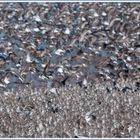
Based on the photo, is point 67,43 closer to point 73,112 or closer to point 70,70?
point 70,70

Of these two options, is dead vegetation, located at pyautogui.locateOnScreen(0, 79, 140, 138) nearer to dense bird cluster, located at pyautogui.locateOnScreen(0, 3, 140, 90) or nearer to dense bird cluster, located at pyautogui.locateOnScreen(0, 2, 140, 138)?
dense bird cluster, located at pyautogui.locateOnScreen(0, 2, 140, 138)

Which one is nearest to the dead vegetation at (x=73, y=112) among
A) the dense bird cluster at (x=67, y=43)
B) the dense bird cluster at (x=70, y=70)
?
the dense bird cluster at (x=70, y=70)

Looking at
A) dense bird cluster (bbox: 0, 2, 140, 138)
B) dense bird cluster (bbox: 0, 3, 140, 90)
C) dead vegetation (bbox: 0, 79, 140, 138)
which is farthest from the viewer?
dense bird cluster (bbox: 0, 3, 140, 90)

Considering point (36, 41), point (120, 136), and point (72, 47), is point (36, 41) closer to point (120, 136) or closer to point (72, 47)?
point (72, 47)

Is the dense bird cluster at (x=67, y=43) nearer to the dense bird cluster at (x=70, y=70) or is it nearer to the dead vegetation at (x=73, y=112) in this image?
the dense bird cluster at (x=70, y=70)

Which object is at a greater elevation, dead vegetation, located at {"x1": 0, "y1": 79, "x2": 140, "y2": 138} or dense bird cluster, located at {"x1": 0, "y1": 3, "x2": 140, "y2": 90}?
dense bird cluster, located at {"x1": 0, "y1": 3, "x2": 140, "y2": 90}

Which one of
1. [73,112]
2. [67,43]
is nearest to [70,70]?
[67,43]

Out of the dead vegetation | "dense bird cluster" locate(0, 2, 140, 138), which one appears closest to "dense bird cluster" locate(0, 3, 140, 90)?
"dense bird cluster" locate(0, 2, 140, 138)
